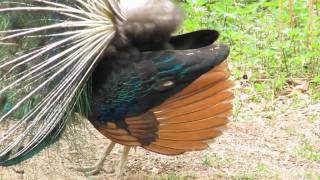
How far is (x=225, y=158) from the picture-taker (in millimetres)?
4660

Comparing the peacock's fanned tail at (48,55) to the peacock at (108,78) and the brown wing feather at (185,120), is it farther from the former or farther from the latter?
the brown wing feather at (185,120)

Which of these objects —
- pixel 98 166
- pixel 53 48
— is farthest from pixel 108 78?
pixel 98 166

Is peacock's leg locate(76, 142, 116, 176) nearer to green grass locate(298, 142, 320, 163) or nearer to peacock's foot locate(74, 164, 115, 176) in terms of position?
peacock's foot locate(74, 164, 115, 176)

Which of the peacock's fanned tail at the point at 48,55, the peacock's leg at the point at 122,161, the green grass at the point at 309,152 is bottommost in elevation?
the green grass at the point at 309,152

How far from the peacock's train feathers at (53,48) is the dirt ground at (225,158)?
1.08ft

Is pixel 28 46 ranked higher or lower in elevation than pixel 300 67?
higher

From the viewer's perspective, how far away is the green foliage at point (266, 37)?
21.7 feet

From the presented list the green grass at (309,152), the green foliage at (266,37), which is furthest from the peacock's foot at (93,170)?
the green foliage at (266,37)

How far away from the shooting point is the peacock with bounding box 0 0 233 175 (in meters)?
3.57

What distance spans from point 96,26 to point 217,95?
76cm

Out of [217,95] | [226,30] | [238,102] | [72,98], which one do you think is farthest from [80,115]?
[226,30]

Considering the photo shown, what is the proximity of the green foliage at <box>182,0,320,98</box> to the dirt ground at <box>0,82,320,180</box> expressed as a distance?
3.23ft

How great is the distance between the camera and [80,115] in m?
3.84

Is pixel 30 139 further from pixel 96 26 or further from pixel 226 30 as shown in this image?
pixel 226 30
